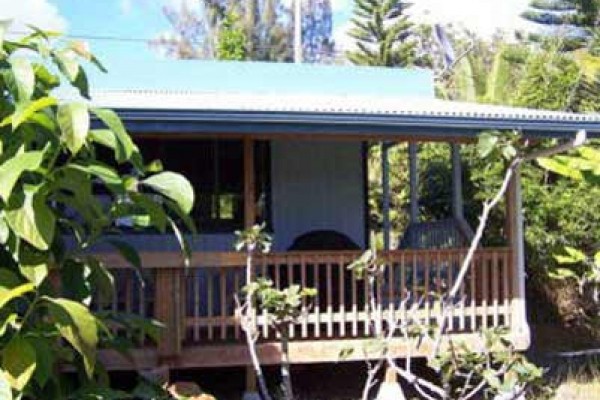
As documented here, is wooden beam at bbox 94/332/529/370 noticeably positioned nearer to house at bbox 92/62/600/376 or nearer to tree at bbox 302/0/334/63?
house at bbox 92/62/600/376

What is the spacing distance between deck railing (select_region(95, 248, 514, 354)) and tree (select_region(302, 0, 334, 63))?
38083 millimetres

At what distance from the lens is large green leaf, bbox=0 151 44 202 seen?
2623 millimetres

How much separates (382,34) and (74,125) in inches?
1272

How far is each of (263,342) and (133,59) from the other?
632 centimetres

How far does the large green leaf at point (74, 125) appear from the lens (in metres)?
2.82

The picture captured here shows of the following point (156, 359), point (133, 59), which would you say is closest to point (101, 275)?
point (156, 359)

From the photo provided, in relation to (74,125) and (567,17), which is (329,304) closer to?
(74,125)

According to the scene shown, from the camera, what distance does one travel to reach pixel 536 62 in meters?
17.0

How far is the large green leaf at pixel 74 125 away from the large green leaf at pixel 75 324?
1.53ft

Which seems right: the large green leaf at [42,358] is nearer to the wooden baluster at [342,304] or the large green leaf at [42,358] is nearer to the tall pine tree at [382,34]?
the wooden baluster at [342,304]

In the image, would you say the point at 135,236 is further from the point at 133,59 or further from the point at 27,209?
the point at 27,209

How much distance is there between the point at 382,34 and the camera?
1353 inches

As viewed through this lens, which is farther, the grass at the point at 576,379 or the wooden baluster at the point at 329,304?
the wooden baluster at the point at 329,304

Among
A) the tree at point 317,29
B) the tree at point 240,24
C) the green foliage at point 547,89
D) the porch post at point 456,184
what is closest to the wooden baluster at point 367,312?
the porch post at point 456,184
